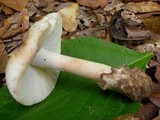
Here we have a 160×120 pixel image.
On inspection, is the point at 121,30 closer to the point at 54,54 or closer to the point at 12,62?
the point at 54,54

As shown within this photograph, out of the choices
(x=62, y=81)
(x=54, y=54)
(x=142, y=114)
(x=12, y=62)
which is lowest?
(x=142, y=114)

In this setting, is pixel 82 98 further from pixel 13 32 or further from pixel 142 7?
pixel 142 7

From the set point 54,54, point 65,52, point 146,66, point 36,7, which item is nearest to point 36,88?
point 54,54

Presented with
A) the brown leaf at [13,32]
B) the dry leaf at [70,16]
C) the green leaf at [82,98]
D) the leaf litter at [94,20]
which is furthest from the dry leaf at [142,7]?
the brown leaf at [13,32]

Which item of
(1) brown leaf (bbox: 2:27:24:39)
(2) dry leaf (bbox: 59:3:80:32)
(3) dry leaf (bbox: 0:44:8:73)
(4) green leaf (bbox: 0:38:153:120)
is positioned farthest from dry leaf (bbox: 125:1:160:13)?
(3) dry leaf (bbox: 0:44:8:73)

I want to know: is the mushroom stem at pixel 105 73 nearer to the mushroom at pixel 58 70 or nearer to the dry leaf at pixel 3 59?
the mushroom at pixel 58 70

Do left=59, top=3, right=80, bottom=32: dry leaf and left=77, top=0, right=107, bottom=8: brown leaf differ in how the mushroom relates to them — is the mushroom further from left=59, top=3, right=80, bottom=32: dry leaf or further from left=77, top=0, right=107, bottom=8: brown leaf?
left=77, top=0, right=107, bottom=8: brown leaf
